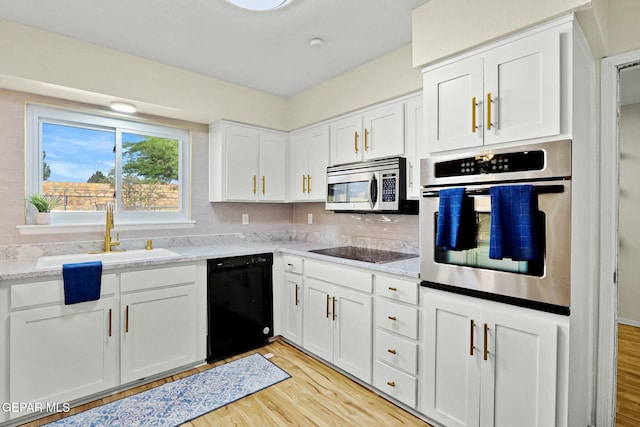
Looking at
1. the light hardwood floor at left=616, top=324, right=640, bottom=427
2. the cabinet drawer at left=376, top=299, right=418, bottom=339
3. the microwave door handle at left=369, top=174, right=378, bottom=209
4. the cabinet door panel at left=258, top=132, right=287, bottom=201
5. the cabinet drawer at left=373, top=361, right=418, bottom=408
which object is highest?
the cabinet door panel at left=258, top=132, right=287, bottom=201

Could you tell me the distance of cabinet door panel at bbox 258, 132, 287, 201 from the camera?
11.4ft

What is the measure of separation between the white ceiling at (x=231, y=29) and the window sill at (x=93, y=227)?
1407mm

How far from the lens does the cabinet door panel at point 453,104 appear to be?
1.73m

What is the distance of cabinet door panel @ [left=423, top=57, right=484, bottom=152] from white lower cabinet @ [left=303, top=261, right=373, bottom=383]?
1.04 metres

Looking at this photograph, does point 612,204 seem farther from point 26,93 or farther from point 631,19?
point 26,93

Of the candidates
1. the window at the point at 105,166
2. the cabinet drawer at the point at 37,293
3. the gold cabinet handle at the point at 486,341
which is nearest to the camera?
the gold cabinet handle at the point at 486,341

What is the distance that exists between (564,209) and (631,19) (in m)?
1.18

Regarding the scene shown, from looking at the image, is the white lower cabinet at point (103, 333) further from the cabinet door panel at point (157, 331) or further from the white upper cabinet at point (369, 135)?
the white upper cabinet at point (369, 135)

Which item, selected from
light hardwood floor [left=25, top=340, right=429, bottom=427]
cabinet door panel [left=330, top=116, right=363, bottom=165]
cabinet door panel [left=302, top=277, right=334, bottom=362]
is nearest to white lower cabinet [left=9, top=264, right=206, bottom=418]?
light hardwood floor [left=25, top=340, right=429, bottom=427]

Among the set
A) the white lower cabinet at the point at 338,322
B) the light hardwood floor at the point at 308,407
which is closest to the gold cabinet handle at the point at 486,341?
the light hardwood floor at the point at 308,407

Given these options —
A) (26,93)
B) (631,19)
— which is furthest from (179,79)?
(631,19)

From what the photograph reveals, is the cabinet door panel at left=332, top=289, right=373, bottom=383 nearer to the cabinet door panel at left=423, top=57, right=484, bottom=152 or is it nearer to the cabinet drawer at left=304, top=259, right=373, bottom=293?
the cabinet drawer at left=304, top=259, right=373, bottom=293

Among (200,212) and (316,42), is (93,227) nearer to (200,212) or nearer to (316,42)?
(200,212)

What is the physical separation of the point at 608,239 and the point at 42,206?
378 centimetres
